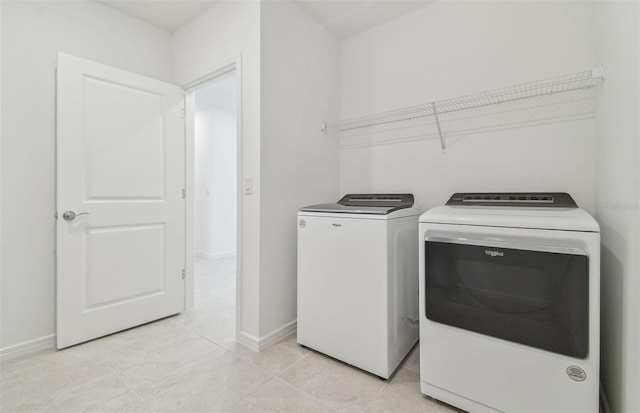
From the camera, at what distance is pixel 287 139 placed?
204 cm

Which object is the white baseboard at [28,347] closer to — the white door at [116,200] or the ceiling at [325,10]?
the white door at [116,200]

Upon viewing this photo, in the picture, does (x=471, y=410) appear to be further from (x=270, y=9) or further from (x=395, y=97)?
(x=270, y=9)

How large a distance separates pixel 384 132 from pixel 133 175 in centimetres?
193

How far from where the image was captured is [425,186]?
2.10m

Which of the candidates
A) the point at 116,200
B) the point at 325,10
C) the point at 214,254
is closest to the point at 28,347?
the point at 116,200

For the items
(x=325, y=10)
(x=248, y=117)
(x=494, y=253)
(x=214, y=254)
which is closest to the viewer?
(x=494, y=253)

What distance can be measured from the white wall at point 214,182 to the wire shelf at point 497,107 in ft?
9.53

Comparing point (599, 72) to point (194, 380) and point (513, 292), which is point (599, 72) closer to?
point (513, 292)

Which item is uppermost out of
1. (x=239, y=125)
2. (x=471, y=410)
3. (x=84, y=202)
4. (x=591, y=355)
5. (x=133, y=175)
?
(x=239, y=125)

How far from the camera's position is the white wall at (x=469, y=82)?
1632 mm

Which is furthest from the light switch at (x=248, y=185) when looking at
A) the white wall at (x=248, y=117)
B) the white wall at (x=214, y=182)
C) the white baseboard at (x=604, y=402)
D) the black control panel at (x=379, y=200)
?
the white wall at (x=214, y=182)

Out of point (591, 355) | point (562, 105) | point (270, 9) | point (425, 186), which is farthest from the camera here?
point (425, 186)

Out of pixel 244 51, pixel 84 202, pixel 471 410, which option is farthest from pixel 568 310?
pixel 84 202

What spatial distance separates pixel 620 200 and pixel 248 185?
5.92 ft
